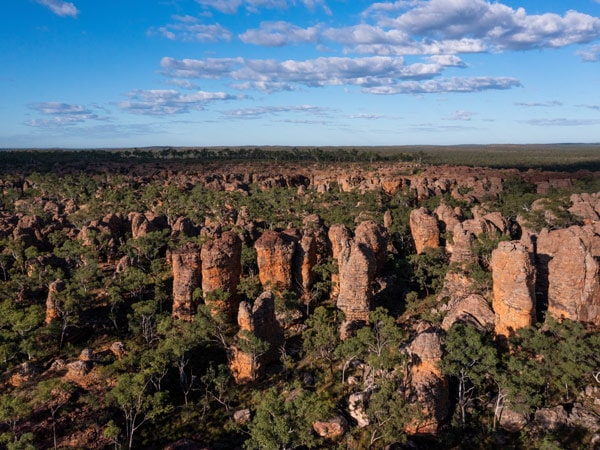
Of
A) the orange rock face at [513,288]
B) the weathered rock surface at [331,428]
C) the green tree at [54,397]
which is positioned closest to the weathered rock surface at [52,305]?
the green tree at [54,397]

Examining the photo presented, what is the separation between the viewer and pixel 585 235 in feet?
113

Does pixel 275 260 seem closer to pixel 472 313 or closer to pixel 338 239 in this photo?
pixel 338 239

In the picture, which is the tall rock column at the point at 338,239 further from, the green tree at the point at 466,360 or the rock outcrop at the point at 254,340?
the green tree at the point at 466,360

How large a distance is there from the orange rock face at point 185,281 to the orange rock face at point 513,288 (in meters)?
25.1

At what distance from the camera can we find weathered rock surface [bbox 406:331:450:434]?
25.4m

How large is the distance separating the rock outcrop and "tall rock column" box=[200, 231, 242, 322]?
638 cm

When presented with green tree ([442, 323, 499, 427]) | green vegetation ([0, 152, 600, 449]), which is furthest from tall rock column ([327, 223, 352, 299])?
green tree ([442, 323, 499, 427])

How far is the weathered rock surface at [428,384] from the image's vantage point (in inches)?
1000

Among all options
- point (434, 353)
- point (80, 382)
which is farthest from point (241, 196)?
point (434, 353)

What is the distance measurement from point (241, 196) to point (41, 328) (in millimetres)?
62655

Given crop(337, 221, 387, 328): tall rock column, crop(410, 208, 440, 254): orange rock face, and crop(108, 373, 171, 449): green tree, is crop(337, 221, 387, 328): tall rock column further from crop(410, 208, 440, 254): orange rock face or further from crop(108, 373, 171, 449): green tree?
crop(108, 373, 171, 449): green tree

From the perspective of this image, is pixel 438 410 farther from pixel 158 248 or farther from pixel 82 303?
pixel 158 248

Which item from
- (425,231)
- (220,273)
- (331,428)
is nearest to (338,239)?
(425,231)

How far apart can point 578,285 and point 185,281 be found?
30916 mm
